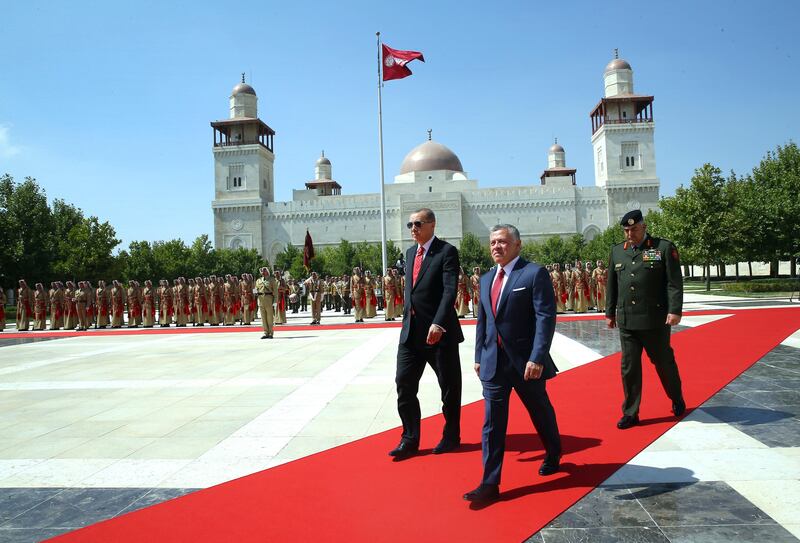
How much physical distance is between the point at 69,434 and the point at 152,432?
743mm

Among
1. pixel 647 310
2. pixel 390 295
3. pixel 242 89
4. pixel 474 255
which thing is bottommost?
pixel 390 295

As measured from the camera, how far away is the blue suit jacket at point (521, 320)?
127 inches

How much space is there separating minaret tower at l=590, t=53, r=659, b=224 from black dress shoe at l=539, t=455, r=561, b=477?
67.0 metres

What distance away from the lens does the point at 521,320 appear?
10.9 ft

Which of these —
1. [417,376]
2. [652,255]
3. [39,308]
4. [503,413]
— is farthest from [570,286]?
[39,308]

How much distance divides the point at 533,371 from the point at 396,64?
767 inches

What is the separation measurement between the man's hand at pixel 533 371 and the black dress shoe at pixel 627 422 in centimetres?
170

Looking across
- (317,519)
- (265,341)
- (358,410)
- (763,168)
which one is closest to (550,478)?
(317,519)

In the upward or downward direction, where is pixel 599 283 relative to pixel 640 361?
upward

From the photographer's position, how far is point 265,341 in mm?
12344

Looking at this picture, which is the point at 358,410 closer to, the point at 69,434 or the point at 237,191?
Result: the point at 69,434

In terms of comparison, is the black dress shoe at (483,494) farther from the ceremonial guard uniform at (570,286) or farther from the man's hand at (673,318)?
the ceremonial guard uniform at (570,286)

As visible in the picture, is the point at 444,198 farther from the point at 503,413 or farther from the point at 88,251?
the point at 503,413

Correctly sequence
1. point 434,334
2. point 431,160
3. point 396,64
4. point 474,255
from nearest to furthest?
point 434,334, point 396,64, point 474,255, point 431,160
